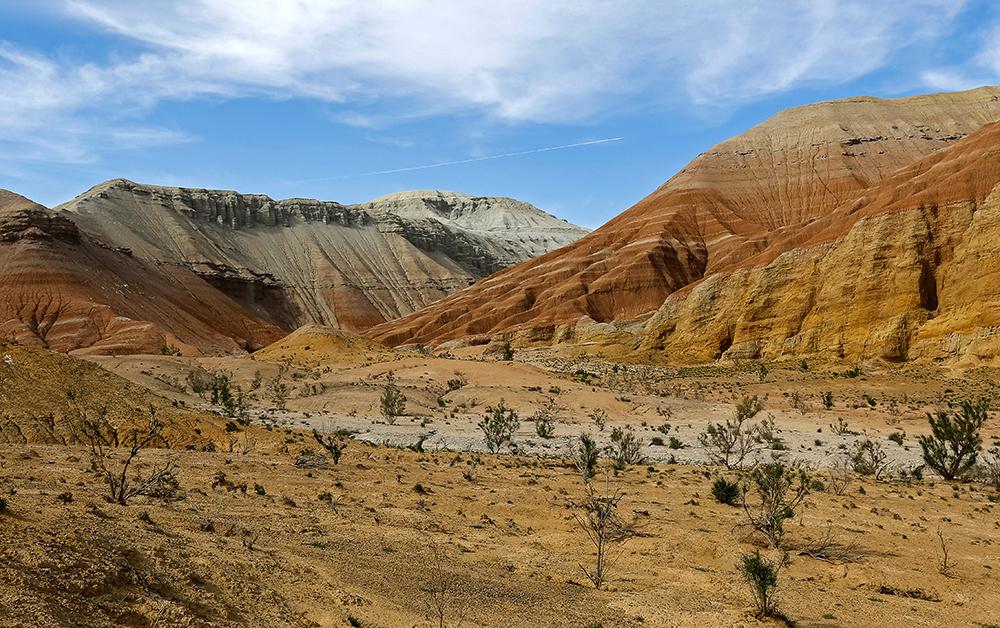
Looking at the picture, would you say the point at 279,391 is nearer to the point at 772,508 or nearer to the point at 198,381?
the point at 198,381

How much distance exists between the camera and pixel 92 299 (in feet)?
255

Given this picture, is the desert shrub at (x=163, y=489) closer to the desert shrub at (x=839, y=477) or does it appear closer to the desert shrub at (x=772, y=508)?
the desert shrub at (x=772, y=508)

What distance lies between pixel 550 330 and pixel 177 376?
46.4 m

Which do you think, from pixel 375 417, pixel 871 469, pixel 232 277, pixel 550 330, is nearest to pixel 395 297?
pixel 232 277

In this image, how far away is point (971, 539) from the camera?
13.3 m

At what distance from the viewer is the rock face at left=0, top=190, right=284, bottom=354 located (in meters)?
70.6

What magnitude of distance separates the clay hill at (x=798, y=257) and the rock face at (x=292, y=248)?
24345 millimetres

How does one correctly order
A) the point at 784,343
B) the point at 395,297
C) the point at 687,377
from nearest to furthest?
the point at 687,377
the point at 784,343
the point at 395,297

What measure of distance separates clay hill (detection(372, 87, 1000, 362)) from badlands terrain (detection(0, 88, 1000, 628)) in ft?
1.02

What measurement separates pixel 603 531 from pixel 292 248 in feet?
426

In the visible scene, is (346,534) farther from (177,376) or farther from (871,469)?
(177,376)

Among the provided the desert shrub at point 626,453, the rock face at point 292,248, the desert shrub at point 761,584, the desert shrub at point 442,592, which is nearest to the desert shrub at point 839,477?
the desert shrub at point 626,453

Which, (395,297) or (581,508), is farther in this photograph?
(395,297)

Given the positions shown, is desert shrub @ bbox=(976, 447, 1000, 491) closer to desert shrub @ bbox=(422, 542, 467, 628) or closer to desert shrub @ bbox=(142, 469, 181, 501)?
desert shrub @ bbox=(422, 542, 467, 628)
